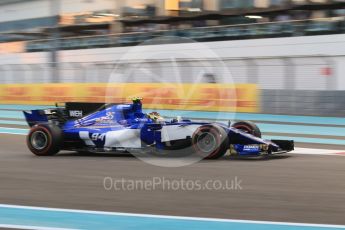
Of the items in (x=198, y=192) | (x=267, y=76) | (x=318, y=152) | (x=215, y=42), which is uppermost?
(x=215, y=42)

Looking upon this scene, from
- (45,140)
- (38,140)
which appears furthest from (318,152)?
(38,140)

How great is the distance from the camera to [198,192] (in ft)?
20.6

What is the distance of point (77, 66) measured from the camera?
84.5ft

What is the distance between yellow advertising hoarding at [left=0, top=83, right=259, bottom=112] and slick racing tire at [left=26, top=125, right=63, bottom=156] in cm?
894

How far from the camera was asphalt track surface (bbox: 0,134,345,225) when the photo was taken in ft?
17.8

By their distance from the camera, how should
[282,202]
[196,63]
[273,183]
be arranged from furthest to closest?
1. [196,63]
2. [273,183]
3. [282,202]

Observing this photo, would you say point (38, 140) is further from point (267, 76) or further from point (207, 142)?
point (267, 76)

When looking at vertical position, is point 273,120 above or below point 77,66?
below

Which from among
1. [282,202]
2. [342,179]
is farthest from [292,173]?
[282,202]

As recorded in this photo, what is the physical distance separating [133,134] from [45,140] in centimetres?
153

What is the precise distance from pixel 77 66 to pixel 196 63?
19.1 ft

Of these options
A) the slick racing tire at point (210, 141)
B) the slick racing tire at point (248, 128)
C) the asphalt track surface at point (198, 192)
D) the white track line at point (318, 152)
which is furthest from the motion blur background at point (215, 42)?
the asphalt track surface at point (198, 192)

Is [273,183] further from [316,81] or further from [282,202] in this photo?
[316,81]

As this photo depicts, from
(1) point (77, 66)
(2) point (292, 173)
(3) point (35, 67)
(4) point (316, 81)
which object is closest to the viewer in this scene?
(2) point (292, 173)
